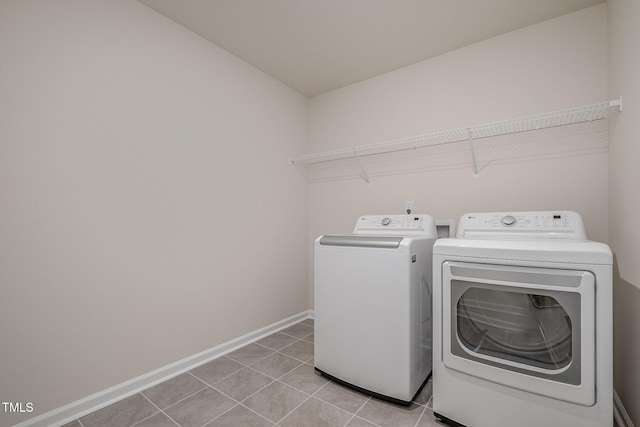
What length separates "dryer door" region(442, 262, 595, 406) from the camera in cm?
114

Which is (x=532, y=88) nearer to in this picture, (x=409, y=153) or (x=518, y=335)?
(x=409, y=153)

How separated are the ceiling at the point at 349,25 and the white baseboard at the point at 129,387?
2356mm

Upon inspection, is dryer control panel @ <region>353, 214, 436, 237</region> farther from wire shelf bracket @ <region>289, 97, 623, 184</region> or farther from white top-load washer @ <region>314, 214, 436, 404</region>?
wire shelf bracket @ <region>289, 97, 623, 184</region>

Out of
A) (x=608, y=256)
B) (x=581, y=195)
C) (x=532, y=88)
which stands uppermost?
(x=532, y=88)

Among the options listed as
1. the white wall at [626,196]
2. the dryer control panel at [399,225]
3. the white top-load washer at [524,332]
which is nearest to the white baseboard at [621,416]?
the white wall at [626,196]

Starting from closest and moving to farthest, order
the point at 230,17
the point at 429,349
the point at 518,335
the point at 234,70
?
the point at 518,335, the point at 429,349, the point at 230,17, the point at 234,70

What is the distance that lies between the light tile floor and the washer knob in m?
1.12

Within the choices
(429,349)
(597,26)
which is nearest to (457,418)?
(429,349)

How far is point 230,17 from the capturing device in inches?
76.1

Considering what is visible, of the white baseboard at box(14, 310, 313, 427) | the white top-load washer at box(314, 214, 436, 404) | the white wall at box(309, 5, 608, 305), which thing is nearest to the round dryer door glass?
the white top-load washer at box(314, 214, 436, 404)

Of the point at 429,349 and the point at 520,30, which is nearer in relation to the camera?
the point at 429,349

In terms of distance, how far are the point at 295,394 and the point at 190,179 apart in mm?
1583

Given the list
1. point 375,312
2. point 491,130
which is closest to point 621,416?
point 375,312

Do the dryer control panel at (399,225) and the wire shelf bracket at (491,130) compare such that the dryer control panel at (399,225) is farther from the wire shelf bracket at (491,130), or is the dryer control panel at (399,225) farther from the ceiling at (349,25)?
the ceiling at (349,25)
